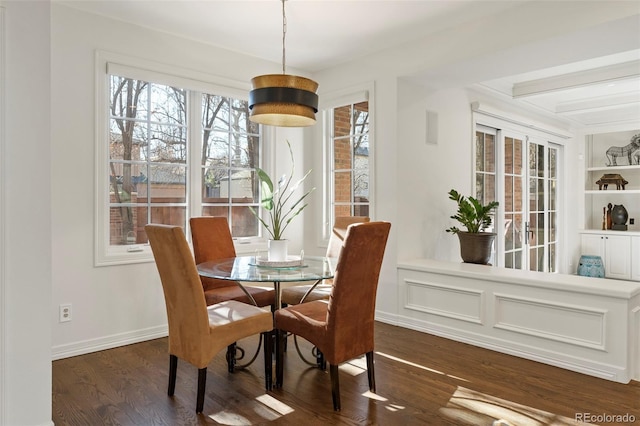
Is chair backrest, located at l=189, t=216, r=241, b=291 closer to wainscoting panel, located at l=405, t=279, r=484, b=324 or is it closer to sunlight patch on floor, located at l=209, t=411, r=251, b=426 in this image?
sunlight patch on floor, located at l=209, t=411, r=251, b=426

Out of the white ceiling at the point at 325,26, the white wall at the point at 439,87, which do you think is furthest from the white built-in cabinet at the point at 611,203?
the white wall at the point at 439,87

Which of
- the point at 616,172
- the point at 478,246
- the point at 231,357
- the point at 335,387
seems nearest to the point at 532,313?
the point at 478,246

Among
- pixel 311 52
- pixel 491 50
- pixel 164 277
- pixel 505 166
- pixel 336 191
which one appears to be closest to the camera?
pixel 164 277

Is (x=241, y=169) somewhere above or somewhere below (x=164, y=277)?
above

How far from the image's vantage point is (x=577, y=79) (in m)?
4.77

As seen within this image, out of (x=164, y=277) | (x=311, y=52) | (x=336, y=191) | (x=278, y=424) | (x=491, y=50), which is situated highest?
(x=311, y=52)

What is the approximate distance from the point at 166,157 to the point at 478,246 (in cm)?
298

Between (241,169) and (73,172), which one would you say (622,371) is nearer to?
(241,169)

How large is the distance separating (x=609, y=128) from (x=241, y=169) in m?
5.95

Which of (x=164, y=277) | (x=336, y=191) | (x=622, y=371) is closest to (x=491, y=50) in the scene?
(x=336, y=191)

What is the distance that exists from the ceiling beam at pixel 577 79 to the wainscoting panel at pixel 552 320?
288 cm

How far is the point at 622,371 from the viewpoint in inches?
110

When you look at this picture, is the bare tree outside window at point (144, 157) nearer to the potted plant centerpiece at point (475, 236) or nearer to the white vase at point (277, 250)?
the white vase at point (277, 250)

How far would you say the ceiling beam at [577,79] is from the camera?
4426mm
